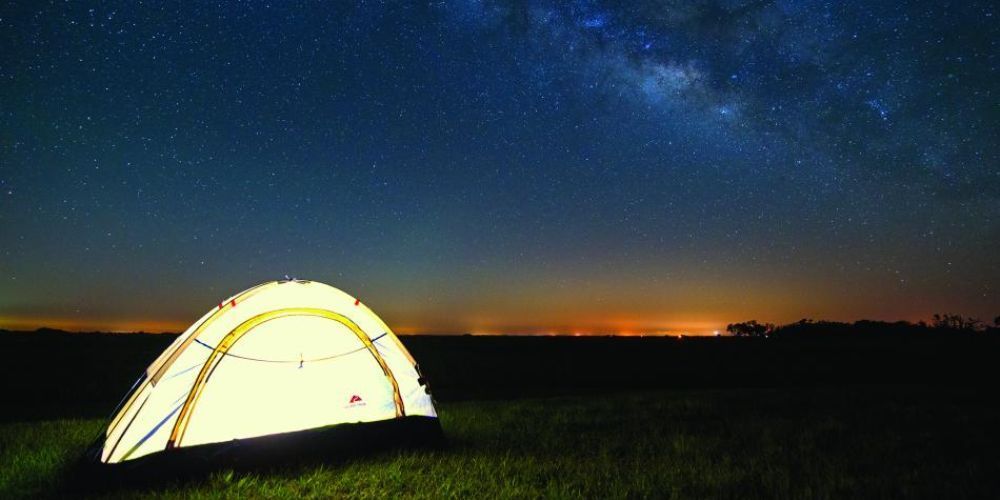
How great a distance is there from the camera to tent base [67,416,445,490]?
16.7ft

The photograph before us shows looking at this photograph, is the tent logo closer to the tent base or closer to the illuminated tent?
→ the illuminated tent

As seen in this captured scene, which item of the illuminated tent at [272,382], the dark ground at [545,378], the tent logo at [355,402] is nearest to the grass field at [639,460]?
the illuminated tent at [272,382]

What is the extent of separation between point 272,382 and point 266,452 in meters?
0.84

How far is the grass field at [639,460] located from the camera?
16.6 feet

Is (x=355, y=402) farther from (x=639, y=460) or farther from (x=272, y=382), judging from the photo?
(x=639, y=460)

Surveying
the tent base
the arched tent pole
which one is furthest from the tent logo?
the arched tent pole

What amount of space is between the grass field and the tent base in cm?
19

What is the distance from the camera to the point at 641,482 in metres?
5.32

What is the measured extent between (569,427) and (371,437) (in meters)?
3.83

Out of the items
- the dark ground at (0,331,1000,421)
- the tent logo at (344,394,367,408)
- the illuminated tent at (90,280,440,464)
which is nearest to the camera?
the illuminated tent at (90,280,440,464)

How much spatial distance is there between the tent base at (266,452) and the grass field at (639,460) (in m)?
0.19

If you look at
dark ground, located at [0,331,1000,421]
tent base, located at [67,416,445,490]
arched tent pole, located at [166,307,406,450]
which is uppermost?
arched tent pole, located at [166,307,406,450]

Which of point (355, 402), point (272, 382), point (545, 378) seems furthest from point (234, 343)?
point (545, 378)

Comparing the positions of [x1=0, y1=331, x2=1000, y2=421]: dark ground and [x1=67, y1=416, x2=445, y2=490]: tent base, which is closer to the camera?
[x1=67, y1=416, x2=445, y2=490]: tent base
